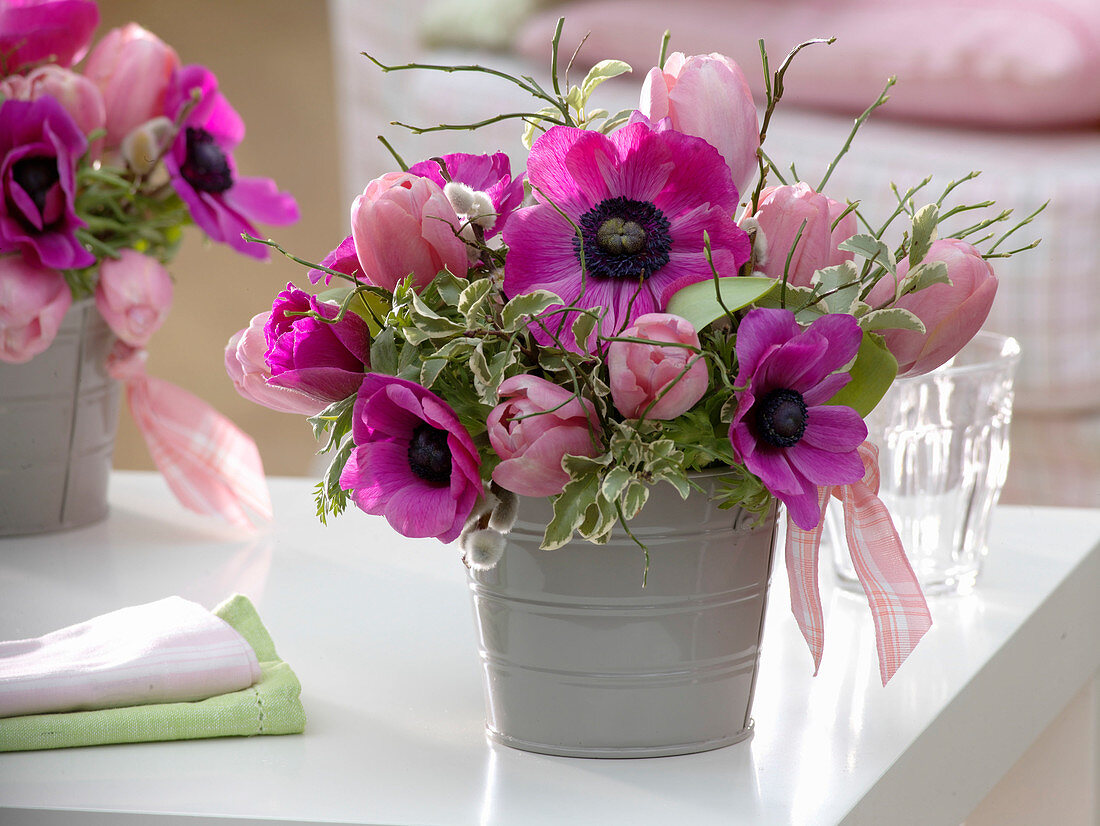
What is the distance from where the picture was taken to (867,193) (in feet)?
6.31

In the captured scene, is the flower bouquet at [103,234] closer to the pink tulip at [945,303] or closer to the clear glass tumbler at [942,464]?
the clear glass tumbler at [942,464]

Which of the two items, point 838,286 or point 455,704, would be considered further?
point 455,704

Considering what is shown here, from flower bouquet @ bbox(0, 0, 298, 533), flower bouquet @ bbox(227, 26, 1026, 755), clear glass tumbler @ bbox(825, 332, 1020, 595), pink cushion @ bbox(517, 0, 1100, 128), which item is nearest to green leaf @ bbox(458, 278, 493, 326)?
flower bouquet @ bbox(227, 26, 1026, 755)

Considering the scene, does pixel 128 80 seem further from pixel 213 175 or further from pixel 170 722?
pixel 170 722

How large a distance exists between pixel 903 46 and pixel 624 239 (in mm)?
1686

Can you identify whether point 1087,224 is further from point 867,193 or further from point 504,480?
point 504,480

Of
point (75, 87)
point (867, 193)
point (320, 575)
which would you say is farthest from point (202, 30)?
point (320, 575)

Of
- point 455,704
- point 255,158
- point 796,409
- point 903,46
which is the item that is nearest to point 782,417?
point 796,409

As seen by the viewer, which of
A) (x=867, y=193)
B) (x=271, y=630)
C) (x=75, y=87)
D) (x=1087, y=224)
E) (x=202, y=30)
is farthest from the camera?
(x=202, y=30)

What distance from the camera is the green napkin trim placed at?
557 millimetres

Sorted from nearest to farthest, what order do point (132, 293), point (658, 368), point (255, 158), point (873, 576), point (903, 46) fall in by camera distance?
point (658, 368) → point (873, 576) → point (132, 293) → point (903, 46) → point (255, 158)

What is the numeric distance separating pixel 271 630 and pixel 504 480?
306 millimetres

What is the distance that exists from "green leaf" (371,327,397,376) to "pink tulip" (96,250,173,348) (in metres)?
0.44

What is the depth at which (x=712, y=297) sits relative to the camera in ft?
1.50
